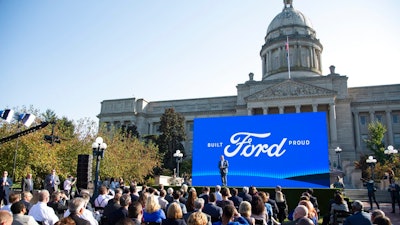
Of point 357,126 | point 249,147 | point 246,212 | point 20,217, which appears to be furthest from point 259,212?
point 357,126

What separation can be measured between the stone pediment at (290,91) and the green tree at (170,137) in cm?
1511

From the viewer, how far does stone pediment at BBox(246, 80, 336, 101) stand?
5691 centimetres

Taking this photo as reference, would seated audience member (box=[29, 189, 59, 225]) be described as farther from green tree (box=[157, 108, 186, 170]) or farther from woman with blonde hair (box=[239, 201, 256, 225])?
green tree (box=[157, 108, 186, 170])

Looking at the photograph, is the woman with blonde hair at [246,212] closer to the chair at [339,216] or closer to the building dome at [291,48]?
the chair at [339,216]

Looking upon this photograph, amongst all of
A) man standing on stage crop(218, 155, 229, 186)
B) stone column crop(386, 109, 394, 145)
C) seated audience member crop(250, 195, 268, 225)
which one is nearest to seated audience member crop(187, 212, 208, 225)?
seated audience member crop(250, 195, 268, 225)

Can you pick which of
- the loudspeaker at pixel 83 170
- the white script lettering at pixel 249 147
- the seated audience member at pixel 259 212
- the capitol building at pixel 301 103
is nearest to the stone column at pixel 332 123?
the capitol building at pixel 301 103

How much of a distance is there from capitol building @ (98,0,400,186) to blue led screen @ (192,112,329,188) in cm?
3069

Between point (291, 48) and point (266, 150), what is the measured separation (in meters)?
58.3

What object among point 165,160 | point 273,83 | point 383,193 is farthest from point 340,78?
point 383,193

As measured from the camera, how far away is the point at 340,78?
5847cm

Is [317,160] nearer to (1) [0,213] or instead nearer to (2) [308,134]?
(2) [308,134]

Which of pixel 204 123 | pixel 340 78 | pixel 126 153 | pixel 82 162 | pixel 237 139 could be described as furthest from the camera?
pixel 340 78

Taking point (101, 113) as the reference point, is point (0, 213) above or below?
below

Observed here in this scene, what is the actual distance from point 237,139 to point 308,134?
14.4 ft
